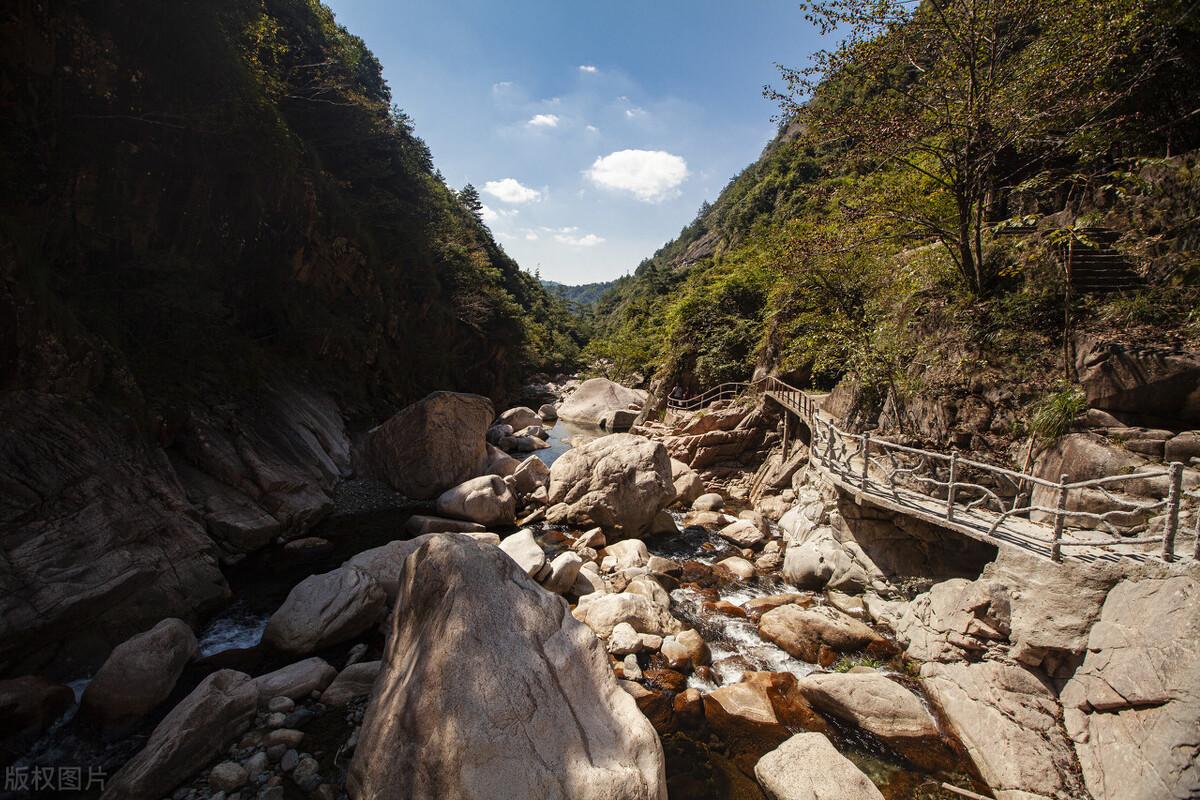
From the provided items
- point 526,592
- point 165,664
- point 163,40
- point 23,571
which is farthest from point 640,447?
point 163,40

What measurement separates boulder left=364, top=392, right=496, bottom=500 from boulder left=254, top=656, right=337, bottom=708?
8.19 metres

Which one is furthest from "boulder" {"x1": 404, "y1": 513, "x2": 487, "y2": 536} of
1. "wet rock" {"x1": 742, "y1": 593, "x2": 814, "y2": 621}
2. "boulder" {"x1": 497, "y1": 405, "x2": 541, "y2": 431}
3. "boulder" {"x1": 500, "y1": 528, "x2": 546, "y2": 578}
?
"boulder" {"x1": 497, "y1": 405, "x2": 541, "y2": 431}

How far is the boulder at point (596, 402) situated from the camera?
106ft

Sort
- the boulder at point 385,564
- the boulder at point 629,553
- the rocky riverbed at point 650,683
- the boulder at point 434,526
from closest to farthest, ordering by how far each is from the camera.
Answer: the rocky riverbed at point 650,683, the boulder at point 385,564, the boulder at point 629,553, the boulder at point 434,526

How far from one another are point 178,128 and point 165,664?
38.9 ft

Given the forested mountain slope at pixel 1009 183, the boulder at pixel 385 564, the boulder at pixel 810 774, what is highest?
the forested mountain slope at pixel 1009 183

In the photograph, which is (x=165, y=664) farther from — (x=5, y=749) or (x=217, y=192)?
(x=217, y=192)

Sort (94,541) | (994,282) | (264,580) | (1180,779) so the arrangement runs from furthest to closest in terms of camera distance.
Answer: (994,282) → (264,580) → (94,541) → (1180,779)

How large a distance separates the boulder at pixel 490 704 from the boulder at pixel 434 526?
6.31 m

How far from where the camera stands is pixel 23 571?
6.02 metres

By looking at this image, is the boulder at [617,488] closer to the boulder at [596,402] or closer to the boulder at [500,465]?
the boulder at [500,465]

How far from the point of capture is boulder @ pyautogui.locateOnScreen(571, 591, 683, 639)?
7.79 m

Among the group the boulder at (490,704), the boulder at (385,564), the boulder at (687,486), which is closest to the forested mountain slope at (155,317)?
the boulder at (385,564)

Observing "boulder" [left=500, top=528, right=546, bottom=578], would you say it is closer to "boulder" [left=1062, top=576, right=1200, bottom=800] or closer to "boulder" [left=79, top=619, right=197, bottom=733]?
"boulder" [left=79, top=619, right=197, bottom=733]
